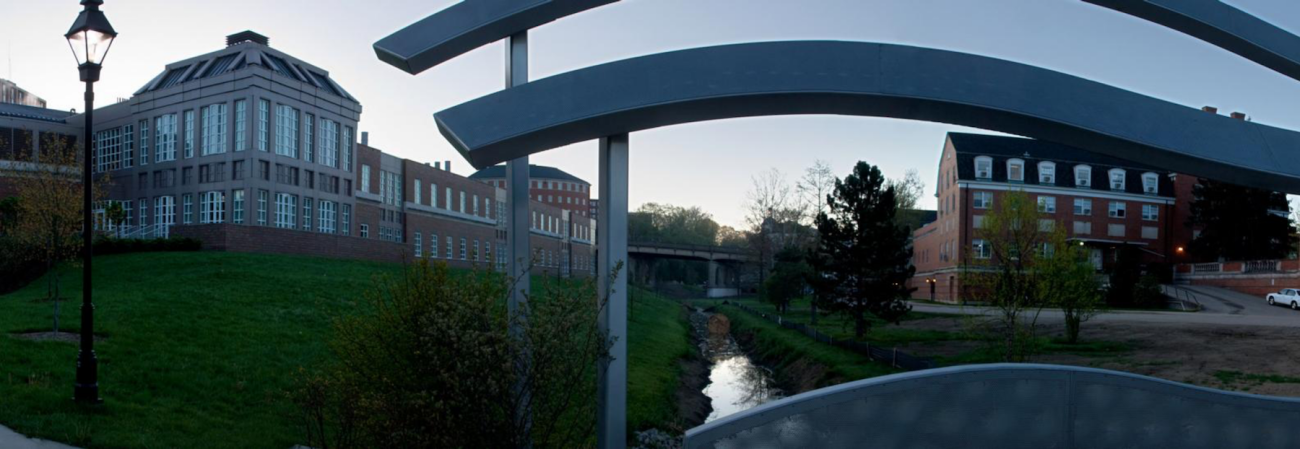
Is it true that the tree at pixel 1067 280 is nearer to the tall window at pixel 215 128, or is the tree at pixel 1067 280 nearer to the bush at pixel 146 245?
the bush at pixel 146 245

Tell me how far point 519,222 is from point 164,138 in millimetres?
38042

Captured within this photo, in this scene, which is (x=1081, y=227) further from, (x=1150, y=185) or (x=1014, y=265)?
(x=1014, y=265)

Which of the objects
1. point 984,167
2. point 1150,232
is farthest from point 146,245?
point 1150,232

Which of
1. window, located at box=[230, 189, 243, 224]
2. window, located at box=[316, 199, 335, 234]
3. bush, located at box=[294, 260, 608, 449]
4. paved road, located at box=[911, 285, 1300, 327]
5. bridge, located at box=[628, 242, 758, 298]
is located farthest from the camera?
bridge, located at box=[628, 242, 758, 298]

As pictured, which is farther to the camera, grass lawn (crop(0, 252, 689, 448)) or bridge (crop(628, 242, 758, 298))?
bridge (crop(628, 242, 758, 298))

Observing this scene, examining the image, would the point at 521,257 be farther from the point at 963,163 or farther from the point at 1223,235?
the point at 1223,235

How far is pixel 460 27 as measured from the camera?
19.3ft

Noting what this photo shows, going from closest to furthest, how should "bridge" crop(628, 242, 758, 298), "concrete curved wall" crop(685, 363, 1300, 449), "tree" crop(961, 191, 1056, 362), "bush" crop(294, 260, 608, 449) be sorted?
"concrete curved wall" crop(685, 363, 1300, 449), "bush" crop(294, 260, 608, 449), "tree" crop(961, 191, 1056, 362), "bridge" crop(628, 242, 758, 298)

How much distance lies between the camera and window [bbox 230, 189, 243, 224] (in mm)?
35125

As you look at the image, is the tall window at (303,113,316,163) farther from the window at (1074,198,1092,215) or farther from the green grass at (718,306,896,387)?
the window at (1074,198,1092,215)

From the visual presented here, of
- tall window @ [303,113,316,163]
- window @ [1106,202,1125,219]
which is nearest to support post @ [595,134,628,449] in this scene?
tall window @ [303,113,316,163]

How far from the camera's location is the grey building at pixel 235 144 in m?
35.2

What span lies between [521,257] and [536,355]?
0.78 m

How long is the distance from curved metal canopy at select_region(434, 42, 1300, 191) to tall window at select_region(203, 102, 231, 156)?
112 ft
